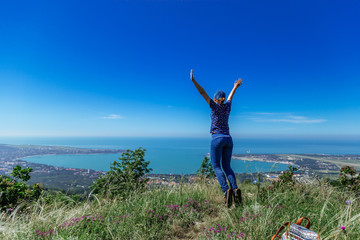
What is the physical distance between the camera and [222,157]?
11.3 feet

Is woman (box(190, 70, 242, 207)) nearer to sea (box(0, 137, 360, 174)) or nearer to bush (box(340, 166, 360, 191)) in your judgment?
sea (box(0, 137, 360, 174))

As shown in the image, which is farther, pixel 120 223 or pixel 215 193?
pixel 215 193

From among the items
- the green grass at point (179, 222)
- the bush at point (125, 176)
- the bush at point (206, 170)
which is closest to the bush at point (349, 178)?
the green grass at point (179, 222)

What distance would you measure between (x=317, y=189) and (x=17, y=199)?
6.70 metres

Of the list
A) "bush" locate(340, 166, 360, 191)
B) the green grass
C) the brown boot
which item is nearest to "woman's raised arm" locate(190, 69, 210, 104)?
the brown boot

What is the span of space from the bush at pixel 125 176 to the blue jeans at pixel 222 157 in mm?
1992

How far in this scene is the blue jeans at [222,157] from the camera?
3.26 metres

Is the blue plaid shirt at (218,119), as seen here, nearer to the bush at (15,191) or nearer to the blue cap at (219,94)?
the blue cap at (219,94)

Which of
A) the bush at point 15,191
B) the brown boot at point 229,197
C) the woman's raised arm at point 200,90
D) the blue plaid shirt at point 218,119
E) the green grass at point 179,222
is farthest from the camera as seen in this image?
the bush at point 15,191

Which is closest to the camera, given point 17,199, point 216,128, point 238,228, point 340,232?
point 340,232

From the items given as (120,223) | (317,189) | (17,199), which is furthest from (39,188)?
(317,189)

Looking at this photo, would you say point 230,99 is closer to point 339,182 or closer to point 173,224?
point 173,224

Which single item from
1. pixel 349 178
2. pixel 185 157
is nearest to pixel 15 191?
pixel 349 178

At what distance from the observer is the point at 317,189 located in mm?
3783
